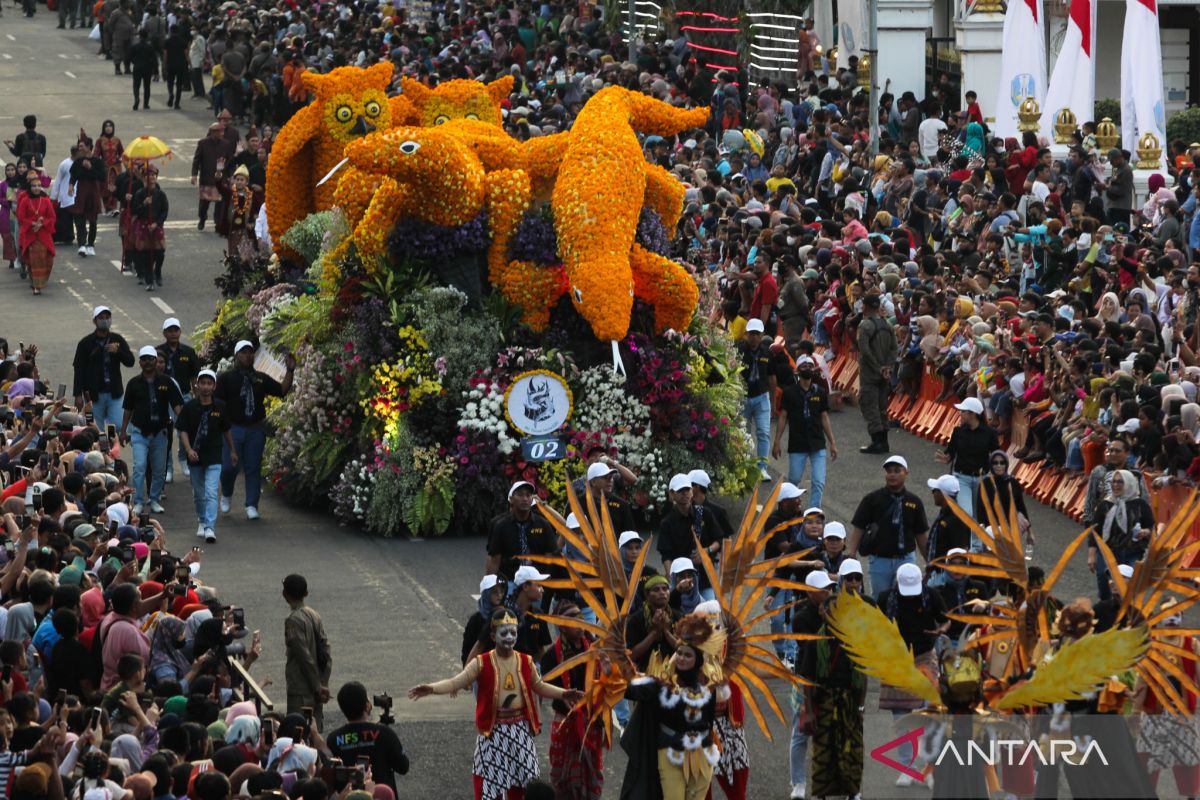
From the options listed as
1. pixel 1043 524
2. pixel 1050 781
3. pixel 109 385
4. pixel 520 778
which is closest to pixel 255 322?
pixel 109 385

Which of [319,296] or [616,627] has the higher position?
[319,296]

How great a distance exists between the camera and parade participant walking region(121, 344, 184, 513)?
21531 millimetres

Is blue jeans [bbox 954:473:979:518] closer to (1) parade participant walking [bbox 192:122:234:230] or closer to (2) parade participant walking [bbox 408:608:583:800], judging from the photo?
(2) parade participant walking [bbox 408:608:583:800]

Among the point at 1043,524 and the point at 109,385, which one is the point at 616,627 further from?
the point at 109,385

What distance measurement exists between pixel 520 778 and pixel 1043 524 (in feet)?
27.8

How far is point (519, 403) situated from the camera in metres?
21.1

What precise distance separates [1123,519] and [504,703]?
5.48 m

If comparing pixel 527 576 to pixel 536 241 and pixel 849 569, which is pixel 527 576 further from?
pixel 536 241

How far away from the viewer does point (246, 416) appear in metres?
21.6

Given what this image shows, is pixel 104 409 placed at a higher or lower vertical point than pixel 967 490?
higher

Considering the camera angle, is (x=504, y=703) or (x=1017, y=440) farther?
(x=1017, y=440)

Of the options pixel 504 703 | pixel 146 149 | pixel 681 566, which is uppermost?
pixel 146 149

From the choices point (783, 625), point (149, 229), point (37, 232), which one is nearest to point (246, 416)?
point (783, 625)

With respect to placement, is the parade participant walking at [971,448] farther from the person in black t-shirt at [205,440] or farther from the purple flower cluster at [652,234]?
the person in black t-shirt at [205,440]
